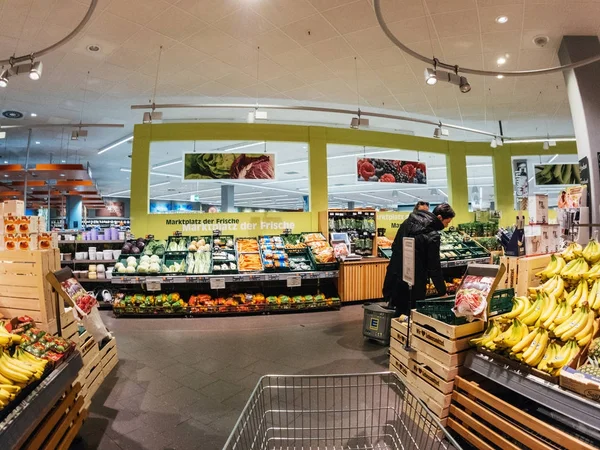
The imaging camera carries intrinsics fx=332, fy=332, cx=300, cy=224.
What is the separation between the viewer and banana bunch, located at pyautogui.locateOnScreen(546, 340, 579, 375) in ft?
6.42

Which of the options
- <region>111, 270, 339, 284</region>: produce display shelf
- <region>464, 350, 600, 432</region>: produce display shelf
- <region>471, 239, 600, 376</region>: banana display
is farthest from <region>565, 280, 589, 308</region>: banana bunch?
<region>111, 270, 339, 284</region>: produce display shelf

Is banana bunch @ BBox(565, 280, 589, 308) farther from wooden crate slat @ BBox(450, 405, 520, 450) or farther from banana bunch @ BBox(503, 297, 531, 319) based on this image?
wooden crate slat @ BBox(450, 405, 520, 450)

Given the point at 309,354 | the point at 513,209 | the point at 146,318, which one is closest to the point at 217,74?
the point at 146,318

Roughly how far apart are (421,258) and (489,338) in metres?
1.83

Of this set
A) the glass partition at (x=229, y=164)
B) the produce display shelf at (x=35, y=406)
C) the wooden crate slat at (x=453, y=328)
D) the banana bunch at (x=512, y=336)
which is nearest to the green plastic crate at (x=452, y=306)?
the wooden crate slat at (x=453, y=328)

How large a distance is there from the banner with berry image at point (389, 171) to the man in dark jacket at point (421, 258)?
4528 millimetres

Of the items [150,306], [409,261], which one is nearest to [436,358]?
[409,261]

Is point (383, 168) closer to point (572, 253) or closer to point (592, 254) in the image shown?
point (572, 253)

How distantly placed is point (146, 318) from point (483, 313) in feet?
18.4

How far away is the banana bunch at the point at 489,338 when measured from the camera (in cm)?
238

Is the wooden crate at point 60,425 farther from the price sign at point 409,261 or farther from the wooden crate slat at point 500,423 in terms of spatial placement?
the price sign at point 409,261

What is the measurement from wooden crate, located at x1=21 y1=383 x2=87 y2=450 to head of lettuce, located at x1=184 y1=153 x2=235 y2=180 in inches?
227

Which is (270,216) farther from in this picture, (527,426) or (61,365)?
(527,426)

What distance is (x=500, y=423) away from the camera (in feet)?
6.80
